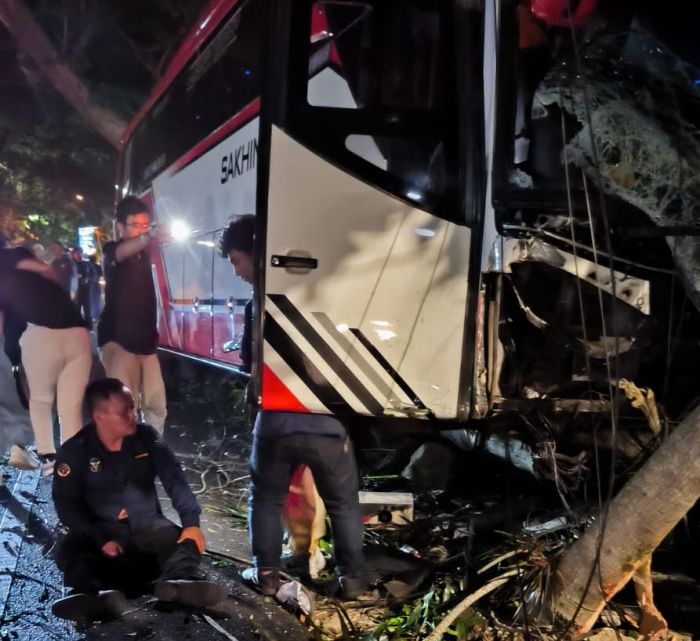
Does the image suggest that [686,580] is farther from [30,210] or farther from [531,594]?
[30,210]

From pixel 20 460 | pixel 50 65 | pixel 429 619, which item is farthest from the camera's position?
pixel 50 65

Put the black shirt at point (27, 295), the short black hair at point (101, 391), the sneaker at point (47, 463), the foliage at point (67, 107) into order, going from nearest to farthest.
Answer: the short black hair at point (101, 391) → the black shirt at point (27, 295) → the sneaker at point (47, 463) → the foliage at point (67, 107)

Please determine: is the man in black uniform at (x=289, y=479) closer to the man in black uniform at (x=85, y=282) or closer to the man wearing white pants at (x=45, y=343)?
the man wearing white pants at (x=45, y=343)

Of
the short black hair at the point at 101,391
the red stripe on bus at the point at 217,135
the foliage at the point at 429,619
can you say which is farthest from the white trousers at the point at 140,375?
the foliage at the point at 429,619

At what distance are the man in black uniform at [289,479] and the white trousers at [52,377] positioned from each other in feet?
6.34

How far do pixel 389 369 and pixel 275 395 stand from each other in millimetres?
510

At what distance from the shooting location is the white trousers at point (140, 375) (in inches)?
190

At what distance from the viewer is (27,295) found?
425 cm

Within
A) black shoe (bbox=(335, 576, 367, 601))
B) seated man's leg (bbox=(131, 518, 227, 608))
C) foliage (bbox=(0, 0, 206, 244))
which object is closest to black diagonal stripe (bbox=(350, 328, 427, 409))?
black shoe (bbox=(335, 576, 367, 601))

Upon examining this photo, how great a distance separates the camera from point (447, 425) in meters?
2.95

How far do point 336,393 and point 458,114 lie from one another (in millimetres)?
1296

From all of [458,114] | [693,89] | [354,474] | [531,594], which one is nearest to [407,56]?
[458,114]

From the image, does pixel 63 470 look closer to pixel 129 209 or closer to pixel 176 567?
pixel 176 567

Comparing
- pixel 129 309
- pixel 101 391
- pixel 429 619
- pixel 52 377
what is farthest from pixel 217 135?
pixel 429 619
